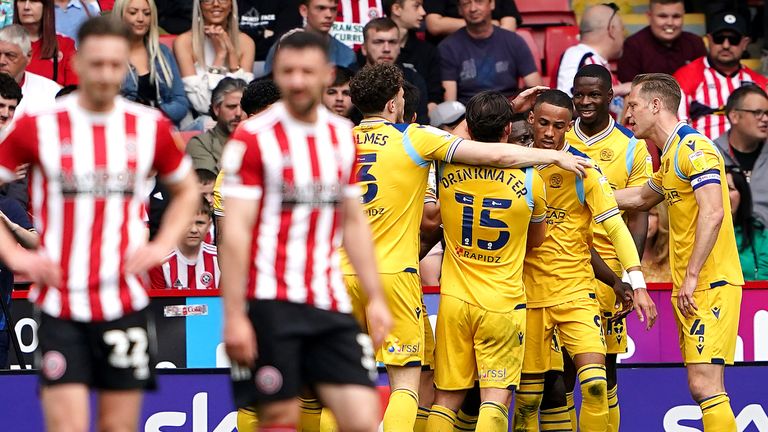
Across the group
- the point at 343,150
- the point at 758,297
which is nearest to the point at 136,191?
the point at 343,150

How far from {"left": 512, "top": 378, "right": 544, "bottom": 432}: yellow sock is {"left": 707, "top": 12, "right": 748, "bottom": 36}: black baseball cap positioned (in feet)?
18.2

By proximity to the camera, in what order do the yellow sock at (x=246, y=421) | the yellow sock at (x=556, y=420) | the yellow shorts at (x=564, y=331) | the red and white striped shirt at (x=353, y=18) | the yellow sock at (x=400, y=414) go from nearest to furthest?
the yellow sock at (x=400, y=414) < the yellow sock at (x=246, y=421) < the yellow shorts at (x=564, y=331) < the yellow sock at (x=556, y=420) < the red and white striped shirt at (x=353, y=18)

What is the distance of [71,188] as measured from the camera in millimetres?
5469

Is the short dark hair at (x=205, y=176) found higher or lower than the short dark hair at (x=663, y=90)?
lower

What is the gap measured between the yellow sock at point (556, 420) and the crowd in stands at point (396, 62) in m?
1.75

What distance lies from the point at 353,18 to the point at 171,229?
7.18 meters

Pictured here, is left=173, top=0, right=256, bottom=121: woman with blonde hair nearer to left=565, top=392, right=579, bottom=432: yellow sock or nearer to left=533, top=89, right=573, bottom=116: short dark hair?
left=533, top=89, right=573, bottom=116: short dark hair

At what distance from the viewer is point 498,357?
25.5 feet

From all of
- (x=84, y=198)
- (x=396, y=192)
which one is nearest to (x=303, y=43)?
(x=84, y=198)

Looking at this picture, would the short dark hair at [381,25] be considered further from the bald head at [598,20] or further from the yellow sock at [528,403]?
the yellow sock at [528,403]

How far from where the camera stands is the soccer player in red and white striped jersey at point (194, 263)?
994cm

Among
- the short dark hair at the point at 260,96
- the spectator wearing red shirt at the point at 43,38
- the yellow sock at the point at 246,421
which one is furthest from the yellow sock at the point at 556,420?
the spectator wearing red shirt at the point at 43,38

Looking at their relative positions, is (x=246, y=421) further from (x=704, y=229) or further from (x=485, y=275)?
(x=704, y=229)

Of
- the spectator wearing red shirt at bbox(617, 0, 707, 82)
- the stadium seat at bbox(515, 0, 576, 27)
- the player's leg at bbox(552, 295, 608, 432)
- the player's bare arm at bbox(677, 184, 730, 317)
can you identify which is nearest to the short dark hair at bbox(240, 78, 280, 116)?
the player's leg at bbox(552, 295, 608, 432)
